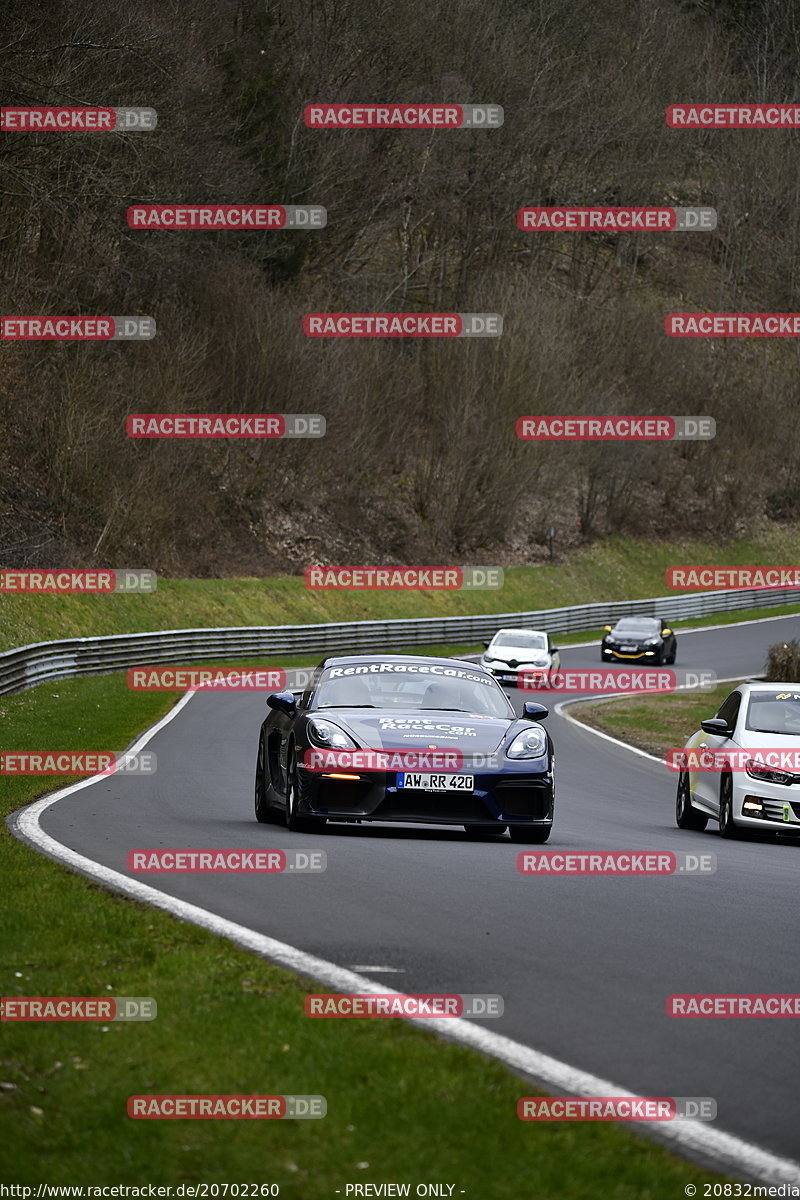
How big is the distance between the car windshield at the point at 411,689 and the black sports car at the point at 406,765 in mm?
32

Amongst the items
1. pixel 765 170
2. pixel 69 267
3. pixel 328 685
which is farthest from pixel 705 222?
pixel 328 685

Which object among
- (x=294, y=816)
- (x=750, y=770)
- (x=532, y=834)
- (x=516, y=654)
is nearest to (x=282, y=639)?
(x=516, y=654)

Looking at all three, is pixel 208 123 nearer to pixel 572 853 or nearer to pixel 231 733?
pixel 231 733

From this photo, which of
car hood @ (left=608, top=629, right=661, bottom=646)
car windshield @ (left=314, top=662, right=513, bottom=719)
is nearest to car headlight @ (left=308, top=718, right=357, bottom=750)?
car windshield @ (left=314, top=662, right=513, bottom=719)

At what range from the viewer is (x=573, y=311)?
75.6m

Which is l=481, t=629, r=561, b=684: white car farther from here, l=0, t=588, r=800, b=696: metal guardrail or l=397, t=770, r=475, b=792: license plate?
l=397, t=770, r=475, b=792: license plate

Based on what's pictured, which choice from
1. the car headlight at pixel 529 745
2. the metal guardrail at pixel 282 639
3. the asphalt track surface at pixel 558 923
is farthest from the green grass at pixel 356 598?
the car headlight at pixel 529 745

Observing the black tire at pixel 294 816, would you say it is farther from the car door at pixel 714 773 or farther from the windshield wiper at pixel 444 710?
the car door at pixel 714 773

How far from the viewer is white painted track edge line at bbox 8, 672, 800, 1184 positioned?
181 inches

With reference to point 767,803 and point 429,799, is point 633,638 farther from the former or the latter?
point 429,799

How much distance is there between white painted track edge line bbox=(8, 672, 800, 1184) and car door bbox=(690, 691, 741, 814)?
23.0ft

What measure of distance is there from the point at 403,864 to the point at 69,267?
154 ft

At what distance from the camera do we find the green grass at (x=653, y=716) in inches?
1140

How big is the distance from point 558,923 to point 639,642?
4135cm
